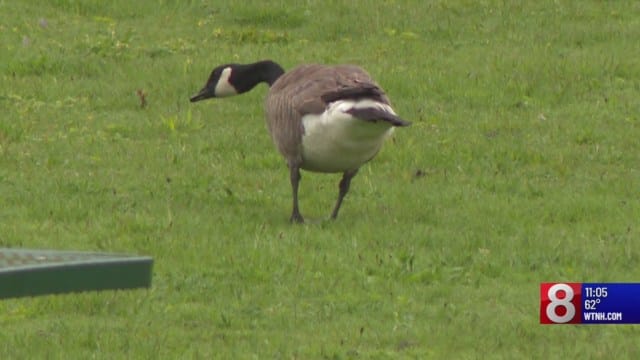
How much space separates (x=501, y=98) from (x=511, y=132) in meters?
1.25

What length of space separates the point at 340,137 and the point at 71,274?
682 centimetres

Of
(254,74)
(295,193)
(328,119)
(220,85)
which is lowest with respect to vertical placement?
(295,193)

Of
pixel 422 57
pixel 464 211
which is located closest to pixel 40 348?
pixel 464 211

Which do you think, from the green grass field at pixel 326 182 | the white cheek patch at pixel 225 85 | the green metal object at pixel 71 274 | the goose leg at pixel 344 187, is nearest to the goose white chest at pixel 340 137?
the goose leg at pixel 344 187

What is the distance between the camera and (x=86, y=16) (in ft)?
68.9

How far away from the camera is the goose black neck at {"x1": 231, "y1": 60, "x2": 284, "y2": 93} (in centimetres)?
1483

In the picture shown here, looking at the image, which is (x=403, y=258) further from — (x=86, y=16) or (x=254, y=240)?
(x=86, y=16)

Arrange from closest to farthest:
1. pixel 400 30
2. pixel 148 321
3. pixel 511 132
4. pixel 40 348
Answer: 1. pixel 40 348
2. pixel 148 321
3. pixel 511 132
4. pixel 400 30

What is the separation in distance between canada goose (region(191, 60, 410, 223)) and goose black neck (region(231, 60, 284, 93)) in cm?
123

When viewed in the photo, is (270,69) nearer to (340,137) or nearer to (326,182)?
(326,182)

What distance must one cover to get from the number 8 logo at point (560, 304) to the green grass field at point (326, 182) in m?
0.08

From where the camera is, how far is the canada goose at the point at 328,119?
38.2 ft

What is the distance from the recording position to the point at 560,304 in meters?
10.1

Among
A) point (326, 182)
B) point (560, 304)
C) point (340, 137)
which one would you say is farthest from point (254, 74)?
point (560, 304)
